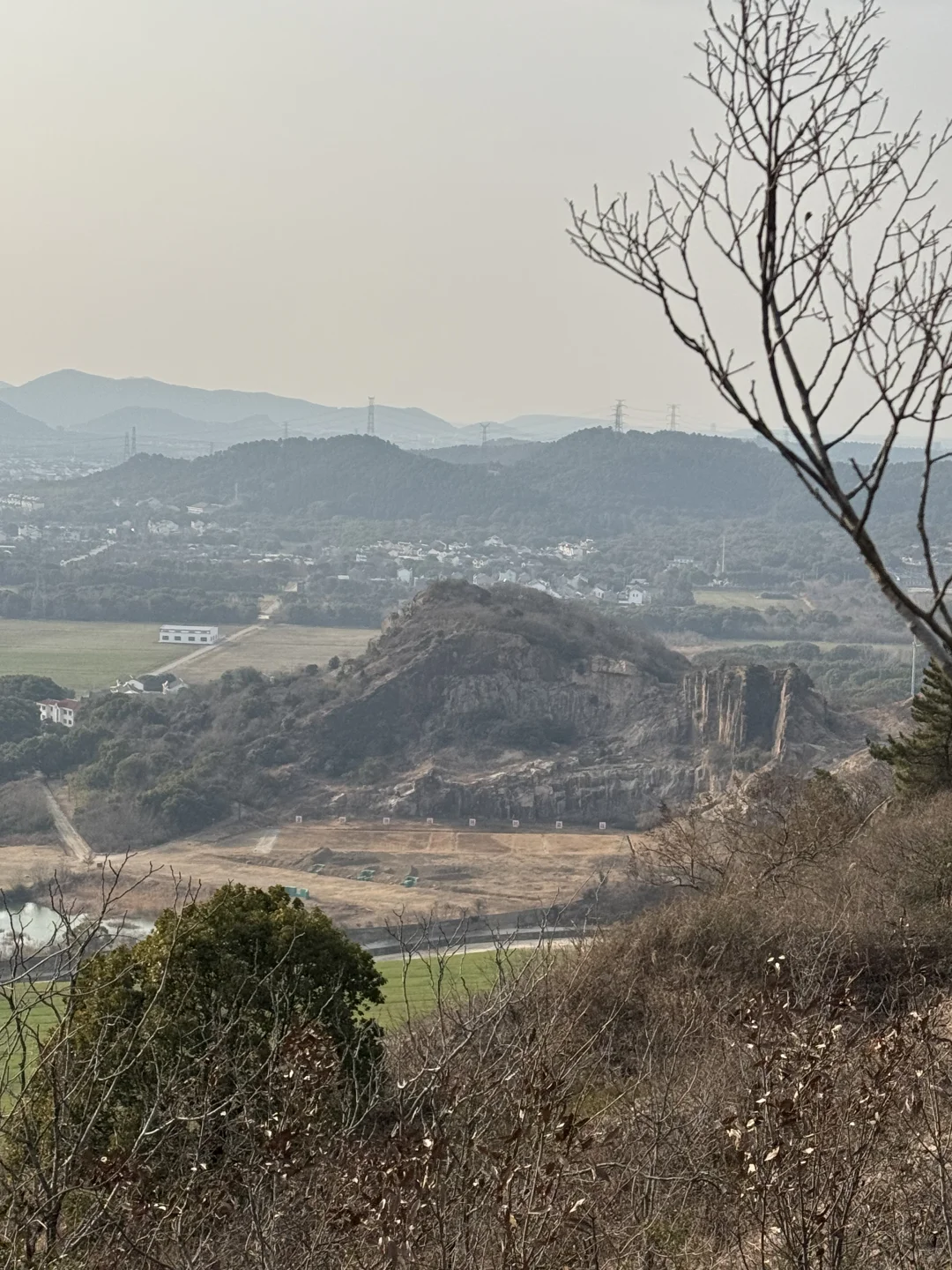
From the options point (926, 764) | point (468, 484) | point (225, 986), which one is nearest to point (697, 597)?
point (468, 484)

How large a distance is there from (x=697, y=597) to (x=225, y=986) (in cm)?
7290

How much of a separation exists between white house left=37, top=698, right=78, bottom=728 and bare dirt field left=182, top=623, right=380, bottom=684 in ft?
22.2

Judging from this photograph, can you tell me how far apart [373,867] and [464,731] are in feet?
Answer: 41.3

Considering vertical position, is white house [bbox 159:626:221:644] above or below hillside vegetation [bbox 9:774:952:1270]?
below

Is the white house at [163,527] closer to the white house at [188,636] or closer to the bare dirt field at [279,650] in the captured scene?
the bare dirt field at [279,650]

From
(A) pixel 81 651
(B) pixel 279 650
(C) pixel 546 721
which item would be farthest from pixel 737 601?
(C) pixel 546 721

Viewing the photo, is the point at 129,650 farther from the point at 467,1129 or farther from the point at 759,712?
the point at 467,1129

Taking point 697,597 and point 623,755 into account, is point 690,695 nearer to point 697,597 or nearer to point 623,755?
point 623,755

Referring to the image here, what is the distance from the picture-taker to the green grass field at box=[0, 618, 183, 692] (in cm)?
4816

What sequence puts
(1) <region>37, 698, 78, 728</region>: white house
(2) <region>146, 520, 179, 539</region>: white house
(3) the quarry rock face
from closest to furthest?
(3) the quarry rock face < (1) <region>37, 698, 78, 728</region>: white house < (2) <region>146, 520, 179, 539</region>: white house

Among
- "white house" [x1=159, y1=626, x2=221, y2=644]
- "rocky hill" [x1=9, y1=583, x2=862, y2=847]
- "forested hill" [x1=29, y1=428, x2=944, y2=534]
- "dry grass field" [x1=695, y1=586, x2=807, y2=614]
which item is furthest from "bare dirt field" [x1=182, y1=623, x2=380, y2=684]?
"forested hill" [x1=29, y1=428, x2=944, y2=534]

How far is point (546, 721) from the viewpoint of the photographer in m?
41.5

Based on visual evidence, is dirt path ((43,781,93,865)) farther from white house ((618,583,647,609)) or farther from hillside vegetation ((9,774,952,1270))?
white house ((618,583,647,609))

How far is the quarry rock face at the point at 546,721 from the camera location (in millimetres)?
35844
